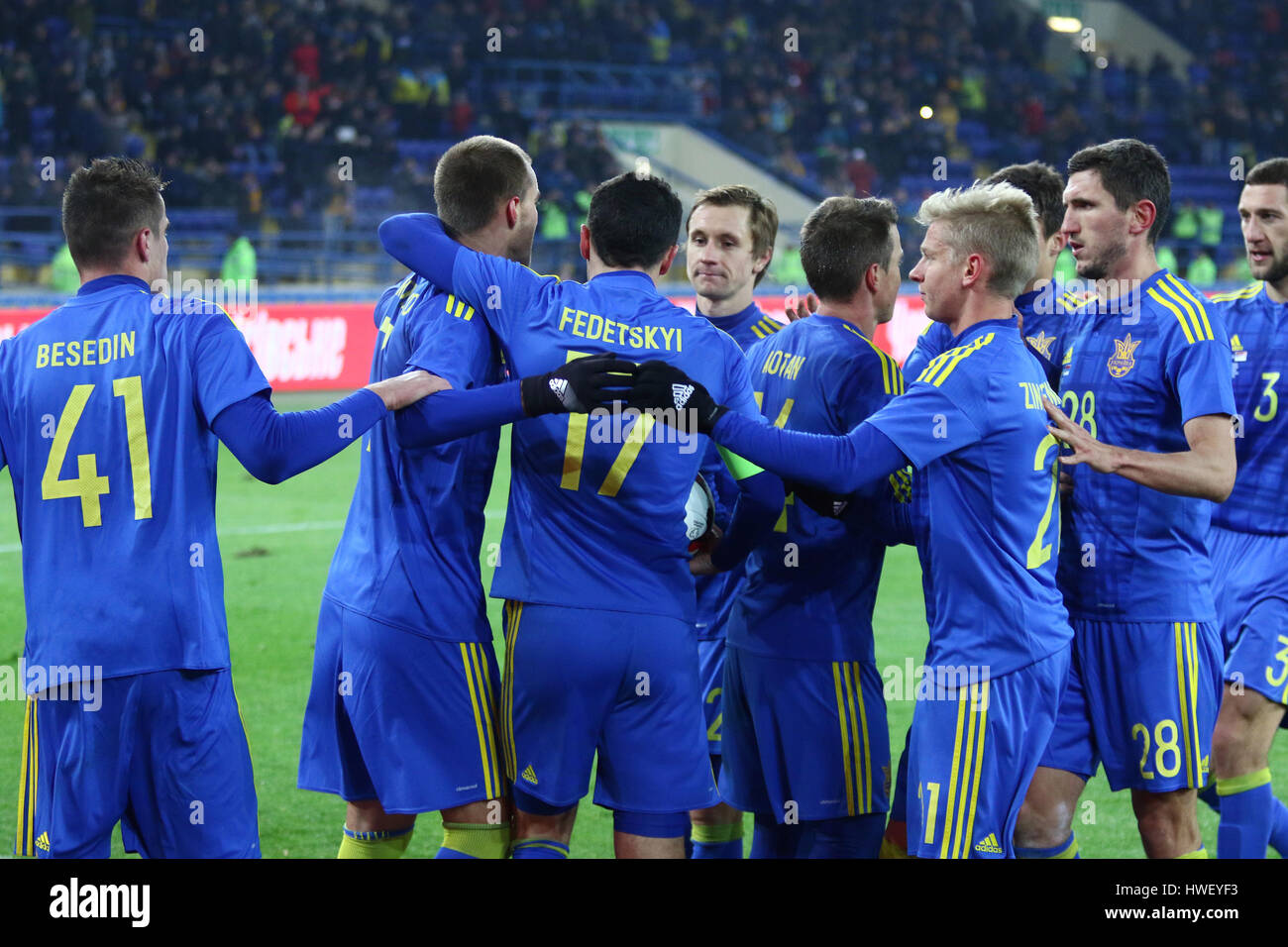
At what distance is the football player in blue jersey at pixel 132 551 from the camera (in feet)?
11.0

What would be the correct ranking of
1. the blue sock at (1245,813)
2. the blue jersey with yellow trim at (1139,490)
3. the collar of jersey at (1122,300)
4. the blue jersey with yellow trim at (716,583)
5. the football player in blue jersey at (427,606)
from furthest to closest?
the blue jersey with yellow trim at (716,583), the blue sock at (1245,813), the collar of jersey at (1122,300), the blue jersey with yellow trim at (1139,490), the football player in blue jersey at (427,606)

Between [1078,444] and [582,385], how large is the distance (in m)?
1.33

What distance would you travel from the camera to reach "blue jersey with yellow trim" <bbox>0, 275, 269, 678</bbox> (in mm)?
3361

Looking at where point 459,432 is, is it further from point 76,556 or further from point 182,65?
point 182,65

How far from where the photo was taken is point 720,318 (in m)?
5.00

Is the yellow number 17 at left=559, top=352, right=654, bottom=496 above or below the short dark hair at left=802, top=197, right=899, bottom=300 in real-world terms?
below

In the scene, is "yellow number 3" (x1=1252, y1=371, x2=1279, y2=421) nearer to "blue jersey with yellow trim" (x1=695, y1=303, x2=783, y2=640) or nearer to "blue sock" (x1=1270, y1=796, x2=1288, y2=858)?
"blue sock" (x1=1270, y1=796, x2=1288, y2=858)

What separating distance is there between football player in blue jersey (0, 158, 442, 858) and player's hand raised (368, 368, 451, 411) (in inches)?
0.5

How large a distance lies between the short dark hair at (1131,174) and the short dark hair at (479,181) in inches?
67.5

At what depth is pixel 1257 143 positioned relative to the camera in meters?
28.9

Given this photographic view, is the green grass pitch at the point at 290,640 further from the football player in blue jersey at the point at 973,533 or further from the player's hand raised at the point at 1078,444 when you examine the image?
the player's hand raised at the point at 1078,444

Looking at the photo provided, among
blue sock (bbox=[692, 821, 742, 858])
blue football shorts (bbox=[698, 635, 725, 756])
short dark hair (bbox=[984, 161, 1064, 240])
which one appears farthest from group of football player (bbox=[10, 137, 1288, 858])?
short dark hair (bbox=[984, 161, 1064, 240])

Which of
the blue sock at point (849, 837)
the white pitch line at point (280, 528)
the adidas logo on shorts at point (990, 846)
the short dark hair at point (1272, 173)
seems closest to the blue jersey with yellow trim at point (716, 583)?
the blue sock at point (849, 837)

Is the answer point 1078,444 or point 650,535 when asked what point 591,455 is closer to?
point 650,535
